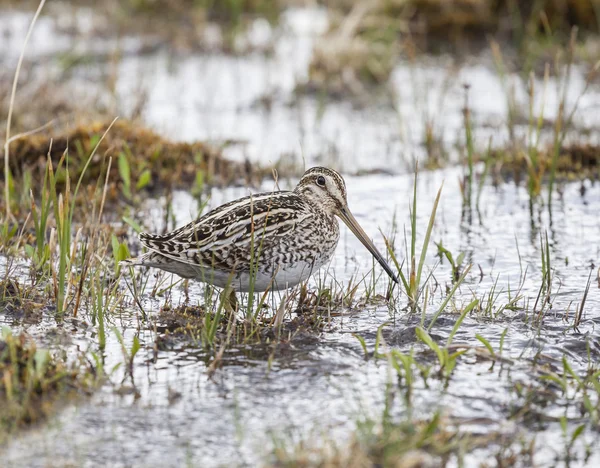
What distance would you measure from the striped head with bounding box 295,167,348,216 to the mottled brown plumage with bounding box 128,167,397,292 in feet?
0.66

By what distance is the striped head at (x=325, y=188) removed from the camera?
21.0 feet

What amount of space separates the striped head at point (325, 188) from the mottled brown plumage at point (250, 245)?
0.20 metres

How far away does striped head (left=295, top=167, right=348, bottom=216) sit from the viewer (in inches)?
252

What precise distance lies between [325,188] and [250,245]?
3.05 ft

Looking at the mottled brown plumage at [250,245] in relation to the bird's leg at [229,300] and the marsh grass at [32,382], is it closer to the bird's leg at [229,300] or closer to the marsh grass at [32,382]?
the bird's leg at [229,300]

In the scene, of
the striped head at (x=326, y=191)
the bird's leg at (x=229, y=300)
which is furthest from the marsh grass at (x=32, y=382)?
the striped head at (x=326, y=191)

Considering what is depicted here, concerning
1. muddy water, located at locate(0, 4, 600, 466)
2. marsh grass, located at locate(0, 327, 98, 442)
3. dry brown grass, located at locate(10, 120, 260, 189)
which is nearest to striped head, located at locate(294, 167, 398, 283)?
muddy water, located at locate(0, 4, 600, 466)

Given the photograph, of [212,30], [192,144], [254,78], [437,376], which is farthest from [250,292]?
[212,30]

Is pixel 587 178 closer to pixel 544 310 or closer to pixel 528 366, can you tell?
pixel 544 310

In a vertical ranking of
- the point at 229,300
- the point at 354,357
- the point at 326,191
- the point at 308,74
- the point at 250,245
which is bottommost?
the point at 354,357

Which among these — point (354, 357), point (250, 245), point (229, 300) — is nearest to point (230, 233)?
point (250, 245)

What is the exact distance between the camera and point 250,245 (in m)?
5.69

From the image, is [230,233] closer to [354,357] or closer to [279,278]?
[279,278]

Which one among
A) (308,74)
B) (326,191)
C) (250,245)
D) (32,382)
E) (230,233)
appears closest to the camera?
(32,382)
